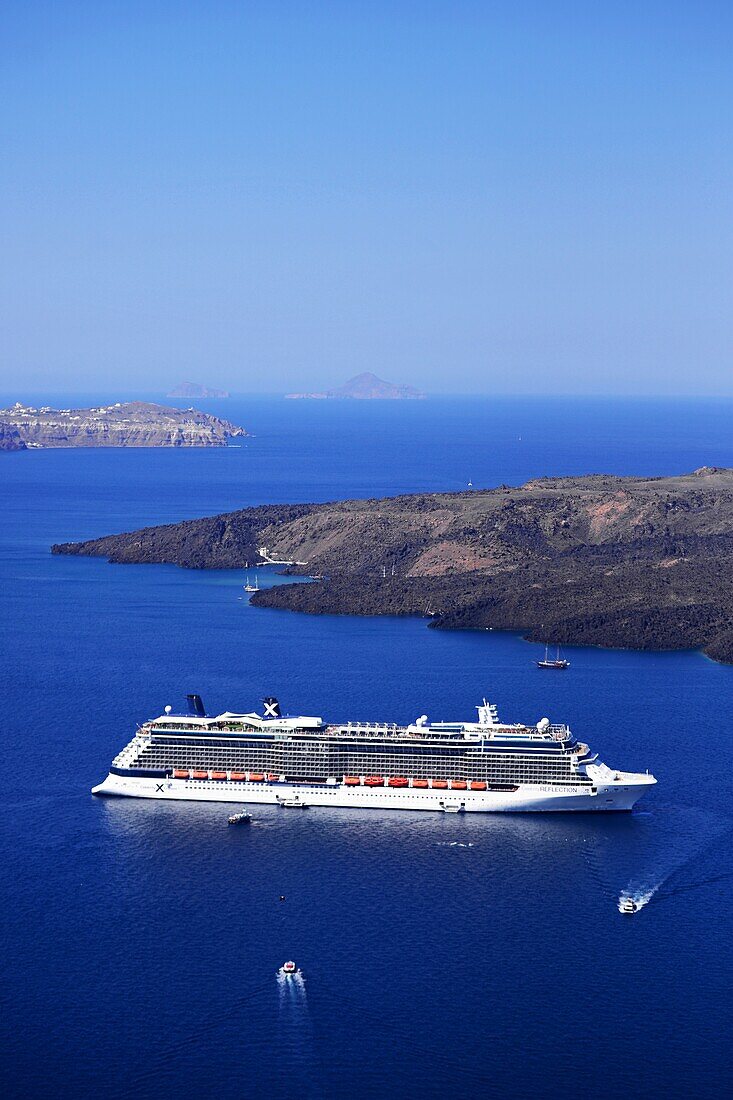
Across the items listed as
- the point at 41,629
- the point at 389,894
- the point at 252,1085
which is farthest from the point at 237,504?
the point at 252,1085

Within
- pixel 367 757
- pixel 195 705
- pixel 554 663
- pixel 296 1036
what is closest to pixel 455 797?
pixel 367 757

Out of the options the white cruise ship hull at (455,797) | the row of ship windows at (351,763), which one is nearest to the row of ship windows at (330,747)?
the row of ship windows at (351,763)

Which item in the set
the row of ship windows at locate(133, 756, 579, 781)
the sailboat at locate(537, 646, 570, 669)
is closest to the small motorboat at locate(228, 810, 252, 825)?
the row of ship windows at locate(133, 756, 579, 781)

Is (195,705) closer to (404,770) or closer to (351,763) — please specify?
(351,763)

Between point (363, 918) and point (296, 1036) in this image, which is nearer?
point (296, 1036)

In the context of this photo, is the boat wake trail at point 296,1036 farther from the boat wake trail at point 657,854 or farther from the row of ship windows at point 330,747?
the row of ship windows at point 330,747

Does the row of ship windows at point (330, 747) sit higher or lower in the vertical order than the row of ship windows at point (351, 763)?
higher

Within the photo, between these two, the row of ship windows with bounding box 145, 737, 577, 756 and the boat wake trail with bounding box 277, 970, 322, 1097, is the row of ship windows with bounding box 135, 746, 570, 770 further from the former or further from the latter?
the boat wake trail with bounding box 277, 970, 322, 1097
